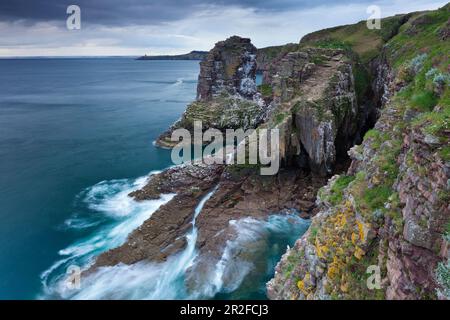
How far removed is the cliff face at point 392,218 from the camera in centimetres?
1326

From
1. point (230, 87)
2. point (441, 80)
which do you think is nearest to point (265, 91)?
point (230, 87)

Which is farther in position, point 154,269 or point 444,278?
point 154,269

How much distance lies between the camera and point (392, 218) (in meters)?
15.8

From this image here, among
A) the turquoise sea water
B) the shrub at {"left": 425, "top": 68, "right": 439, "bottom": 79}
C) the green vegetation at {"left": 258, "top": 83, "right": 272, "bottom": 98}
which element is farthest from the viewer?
the green vegetation at {"left": 258, "top": 83, "right": 272, "bottom": 98}

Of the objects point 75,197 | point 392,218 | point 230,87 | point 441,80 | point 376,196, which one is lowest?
point 75,197

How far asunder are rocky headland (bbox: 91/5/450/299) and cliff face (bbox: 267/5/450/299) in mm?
55

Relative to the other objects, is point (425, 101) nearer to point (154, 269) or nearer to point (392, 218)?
point (392, 218)

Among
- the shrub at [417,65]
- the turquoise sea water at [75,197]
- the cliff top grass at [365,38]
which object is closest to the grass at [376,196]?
the turquoise sea water at [75,197]

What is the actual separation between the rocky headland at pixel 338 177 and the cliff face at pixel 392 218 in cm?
6

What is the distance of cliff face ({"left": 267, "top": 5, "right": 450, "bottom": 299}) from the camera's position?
1326 centimetres

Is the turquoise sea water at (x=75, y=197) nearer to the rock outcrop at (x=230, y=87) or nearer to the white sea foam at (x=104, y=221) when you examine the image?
the white sea foam at (x=104, y=221)

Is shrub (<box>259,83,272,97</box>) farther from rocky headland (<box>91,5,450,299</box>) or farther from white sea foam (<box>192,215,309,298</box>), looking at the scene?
white sea foam (<box>192,215,309,298</box>)

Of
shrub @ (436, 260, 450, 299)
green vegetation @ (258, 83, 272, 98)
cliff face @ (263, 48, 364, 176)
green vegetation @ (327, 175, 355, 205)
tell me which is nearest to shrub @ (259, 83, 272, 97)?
green vegetation @ (258, 83, 272, 98)

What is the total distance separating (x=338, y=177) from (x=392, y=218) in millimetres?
11853
